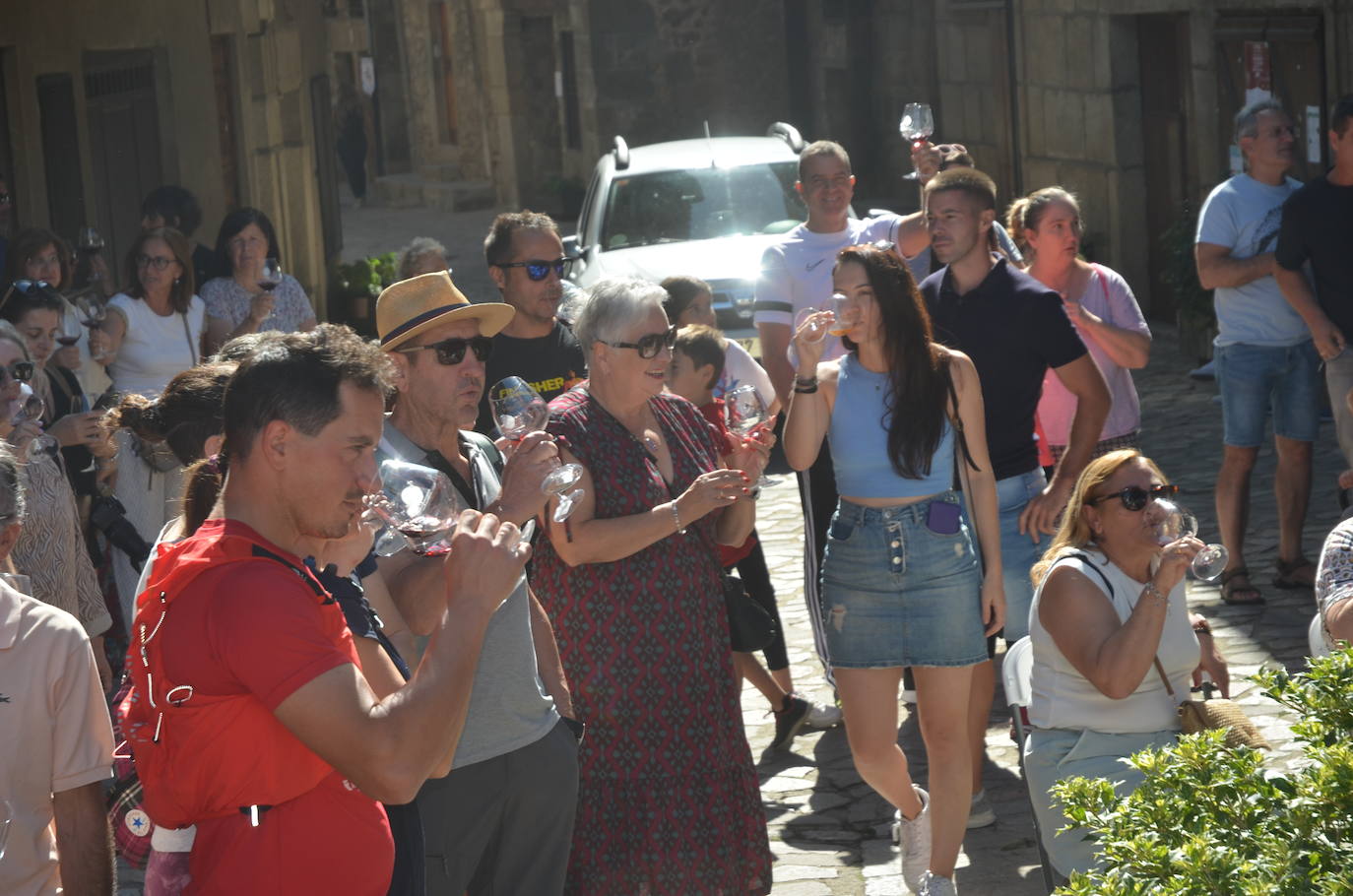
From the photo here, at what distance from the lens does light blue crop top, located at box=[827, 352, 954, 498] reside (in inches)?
214

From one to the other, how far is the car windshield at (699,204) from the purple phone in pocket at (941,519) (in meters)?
8.33

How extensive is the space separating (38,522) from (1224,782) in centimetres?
391

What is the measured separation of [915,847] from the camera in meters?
5.41

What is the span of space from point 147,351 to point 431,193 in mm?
27288

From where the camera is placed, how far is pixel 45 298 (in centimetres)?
692

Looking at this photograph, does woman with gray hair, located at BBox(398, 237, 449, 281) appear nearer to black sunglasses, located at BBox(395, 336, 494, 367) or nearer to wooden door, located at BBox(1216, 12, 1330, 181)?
black sunglasses, located at BBox(395, 336, 494, 367)

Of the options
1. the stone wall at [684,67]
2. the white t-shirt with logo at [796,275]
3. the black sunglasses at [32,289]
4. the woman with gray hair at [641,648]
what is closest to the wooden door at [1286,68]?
the white t-shirt with logo at [796,275]

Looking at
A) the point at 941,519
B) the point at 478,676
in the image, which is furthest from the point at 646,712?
the point at 941,519

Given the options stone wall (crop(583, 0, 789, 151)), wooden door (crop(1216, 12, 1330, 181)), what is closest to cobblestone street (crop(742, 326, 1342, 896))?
wooden door (crop(1216, 12, 1330, 181))

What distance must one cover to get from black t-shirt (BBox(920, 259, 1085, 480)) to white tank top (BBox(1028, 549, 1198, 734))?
4.39 ft

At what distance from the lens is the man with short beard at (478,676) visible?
4078 millimetres

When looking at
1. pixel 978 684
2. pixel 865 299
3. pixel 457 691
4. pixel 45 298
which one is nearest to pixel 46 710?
pixel 457 691

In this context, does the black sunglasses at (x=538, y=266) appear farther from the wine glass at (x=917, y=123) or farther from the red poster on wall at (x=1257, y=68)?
the red poster on wall at (x=1257, y=68)

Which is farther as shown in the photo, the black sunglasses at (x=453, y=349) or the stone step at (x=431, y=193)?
the stone step at (x=431, y=193)
